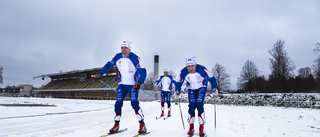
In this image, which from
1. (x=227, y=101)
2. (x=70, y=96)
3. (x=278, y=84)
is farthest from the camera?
(x=70, y=96)

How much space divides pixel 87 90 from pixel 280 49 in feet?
133

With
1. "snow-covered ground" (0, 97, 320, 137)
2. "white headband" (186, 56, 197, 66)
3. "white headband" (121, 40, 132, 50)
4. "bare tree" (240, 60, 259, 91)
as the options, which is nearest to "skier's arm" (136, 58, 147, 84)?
"white headband" (121, 40, 132, 50)

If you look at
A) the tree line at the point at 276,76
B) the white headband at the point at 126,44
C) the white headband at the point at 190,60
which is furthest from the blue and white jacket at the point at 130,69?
the tree line at the point at 276,76

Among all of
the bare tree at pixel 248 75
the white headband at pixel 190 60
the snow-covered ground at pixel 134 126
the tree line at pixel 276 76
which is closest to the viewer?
the snow-covered ground at pixel 134 126

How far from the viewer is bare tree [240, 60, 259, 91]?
168 ft

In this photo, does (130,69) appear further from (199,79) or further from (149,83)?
(149,83)

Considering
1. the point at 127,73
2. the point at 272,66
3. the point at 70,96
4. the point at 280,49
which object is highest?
the point at 280,49

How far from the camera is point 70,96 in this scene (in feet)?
166

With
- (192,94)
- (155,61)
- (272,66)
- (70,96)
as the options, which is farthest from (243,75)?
(192,94)

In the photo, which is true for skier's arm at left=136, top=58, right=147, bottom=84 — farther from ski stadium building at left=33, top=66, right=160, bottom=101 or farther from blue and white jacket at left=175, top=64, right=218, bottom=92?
ski stadium building at left=33, top=66, right=160, bottom=101

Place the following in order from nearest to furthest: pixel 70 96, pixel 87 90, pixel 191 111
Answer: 1. pixel 191 111
2. pixel 87 90
3. pixel 70 96

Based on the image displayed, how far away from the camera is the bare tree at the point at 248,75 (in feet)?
168

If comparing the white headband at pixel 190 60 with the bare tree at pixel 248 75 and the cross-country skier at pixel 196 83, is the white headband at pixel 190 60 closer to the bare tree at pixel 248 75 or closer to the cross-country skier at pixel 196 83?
the cross-country skier at pixel 196 83

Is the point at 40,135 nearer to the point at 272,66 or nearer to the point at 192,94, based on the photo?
the point at 192,94
